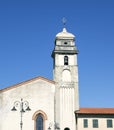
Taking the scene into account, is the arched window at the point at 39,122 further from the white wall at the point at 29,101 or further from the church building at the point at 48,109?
the white wall at the point at 29,101

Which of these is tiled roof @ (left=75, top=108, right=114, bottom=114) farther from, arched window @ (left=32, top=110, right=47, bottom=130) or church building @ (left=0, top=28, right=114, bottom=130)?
arched window @ (left=32, top=110, right=47, bottom=130)

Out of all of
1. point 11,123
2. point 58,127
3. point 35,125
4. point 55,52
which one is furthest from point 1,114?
point 55,52

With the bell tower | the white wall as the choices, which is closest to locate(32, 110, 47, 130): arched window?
the white wall

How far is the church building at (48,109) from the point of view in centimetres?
4781

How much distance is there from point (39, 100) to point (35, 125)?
3583 millimetres

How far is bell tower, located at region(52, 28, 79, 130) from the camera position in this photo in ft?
159

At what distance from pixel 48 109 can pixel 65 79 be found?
17.4 ft

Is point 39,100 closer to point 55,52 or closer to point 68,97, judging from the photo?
point 68,97

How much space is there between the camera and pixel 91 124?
4816 centimetres

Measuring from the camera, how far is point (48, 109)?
48.7 meters

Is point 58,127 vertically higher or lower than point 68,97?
lower

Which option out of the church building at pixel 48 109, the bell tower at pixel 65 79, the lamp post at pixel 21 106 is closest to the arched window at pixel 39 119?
the church building at pixel 48 109

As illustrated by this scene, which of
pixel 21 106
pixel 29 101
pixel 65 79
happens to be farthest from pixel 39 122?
pixel 65 79

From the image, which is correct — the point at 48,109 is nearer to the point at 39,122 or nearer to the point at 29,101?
the point at 39,122
